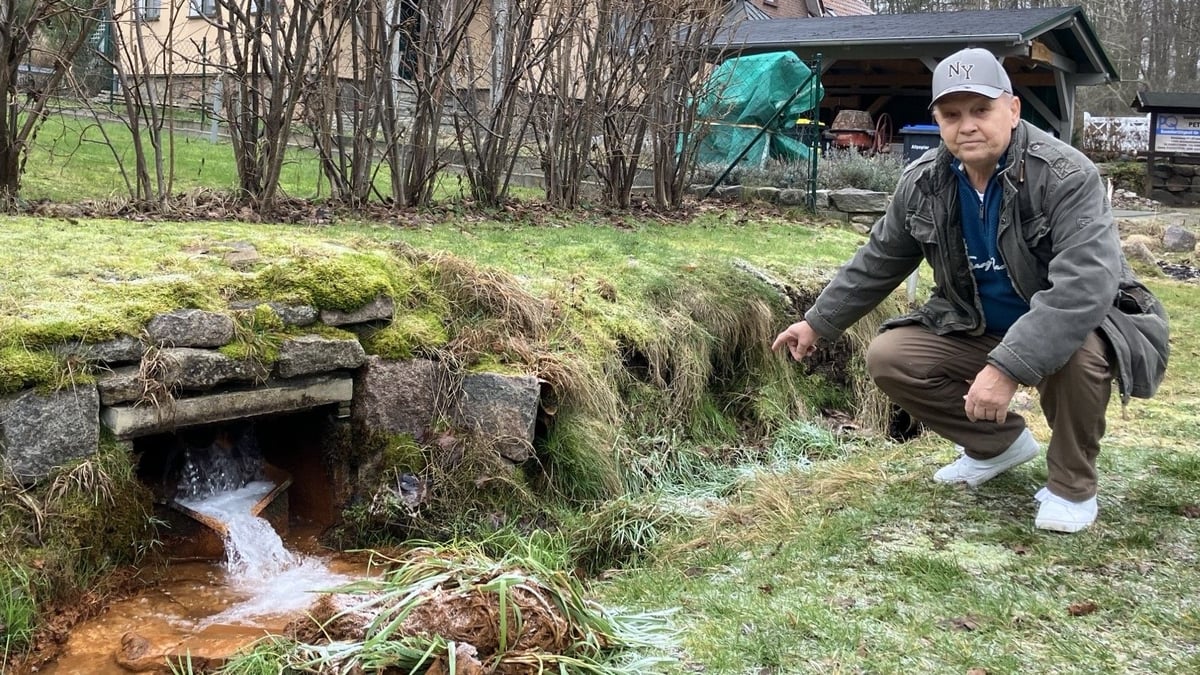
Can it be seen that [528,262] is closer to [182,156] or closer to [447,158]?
[447,158]

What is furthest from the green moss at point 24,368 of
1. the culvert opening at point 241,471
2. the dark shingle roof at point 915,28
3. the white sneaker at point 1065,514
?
the dark shingle roof at point 915,28

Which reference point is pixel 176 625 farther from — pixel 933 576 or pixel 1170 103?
pixel 1170 103

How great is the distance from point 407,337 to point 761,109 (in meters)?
9.88

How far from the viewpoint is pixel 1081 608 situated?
2.92m

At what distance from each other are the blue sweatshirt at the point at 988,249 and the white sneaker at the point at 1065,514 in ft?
2.07

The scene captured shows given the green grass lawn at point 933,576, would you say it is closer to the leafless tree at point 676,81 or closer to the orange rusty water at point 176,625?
the orange rusty water at point 176,625

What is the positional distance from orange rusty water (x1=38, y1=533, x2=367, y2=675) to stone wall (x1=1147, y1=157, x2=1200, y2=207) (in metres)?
19.8

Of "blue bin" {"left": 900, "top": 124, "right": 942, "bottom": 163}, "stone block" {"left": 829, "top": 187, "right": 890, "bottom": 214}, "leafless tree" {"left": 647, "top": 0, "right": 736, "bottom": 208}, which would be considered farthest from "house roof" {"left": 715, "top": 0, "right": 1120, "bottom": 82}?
"leafless tree" {"left": 647, "top": 0, "right": 736, "bottom": 208}

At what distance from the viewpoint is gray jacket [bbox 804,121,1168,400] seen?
309 centimetres

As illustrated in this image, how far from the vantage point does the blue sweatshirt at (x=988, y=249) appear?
3412 mm

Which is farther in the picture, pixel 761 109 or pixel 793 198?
pixel 761 109

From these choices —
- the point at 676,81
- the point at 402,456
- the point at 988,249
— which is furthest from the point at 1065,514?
the point at 676,81

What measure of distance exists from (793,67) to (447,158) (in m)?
6.96

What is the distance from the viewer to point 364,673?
8.55 ft
